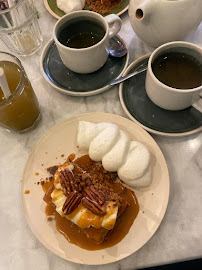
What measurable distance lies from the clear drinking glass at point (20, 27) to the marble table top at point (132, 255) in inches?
6.7

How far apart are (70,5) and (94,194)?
0.89 m

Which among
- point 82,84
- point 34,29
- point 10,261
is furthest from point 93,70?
point 10,261

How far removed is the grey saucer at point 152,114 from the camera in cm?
88

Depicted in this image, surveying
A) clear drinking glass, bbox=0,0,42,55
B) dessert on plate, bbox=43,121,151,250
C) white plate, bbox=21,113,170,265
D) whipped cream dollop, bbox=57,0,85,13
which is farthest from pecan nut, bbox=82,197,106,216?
whipped cream dollop, bbox=57,0,85,13

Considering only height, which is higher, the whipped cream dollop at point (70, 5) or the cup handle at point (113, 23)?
the whipped cream dollop at point (70, 5)

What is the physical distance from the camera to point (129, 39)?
1.15 m

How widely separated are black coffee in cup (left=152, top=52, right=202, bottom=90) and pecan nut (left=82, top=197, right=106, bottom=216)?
1.55 ft

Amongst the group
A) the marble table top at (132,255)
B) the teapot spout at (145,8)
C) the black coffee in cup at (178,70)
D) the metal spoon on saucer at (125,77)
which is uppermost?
the teapot spout at (145,8)

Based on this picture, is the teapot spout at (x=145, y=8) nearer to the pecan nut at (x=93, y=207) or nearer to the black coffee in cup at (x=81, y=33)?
the black coffee in cup at (x=81, y=33)

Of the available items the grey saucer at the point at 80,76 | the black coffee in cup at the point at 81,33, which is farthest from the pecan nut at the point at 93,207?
the black coffee in cup at the point at 81,33

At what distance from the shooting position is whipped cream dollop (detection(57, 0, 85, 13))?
1134 millimetres

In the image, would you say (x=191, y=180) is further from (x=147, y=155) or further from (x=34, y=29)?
(x=34, y=29)

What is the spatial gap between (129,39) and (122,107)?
15.8 inches

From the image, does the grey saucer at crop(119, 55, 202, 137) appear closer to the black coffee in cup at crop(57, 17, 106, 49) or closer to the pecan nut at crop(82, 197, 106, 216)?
the black coffee in cup at crop(57, 17, 106, 49)
